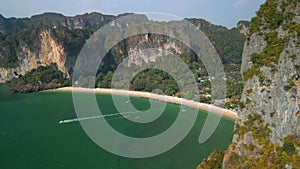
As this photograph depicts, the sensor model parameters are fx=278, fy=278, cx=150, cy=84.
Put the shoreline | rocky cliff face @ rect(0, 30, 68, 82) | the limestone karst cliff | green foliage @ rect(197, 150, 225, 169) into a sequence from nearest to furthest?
the limestone karst cliff → green foliage @ rect(197, 150, 225, 169) → the shoreline → rocky cliff face @ rect(0, 30, 68, 82)

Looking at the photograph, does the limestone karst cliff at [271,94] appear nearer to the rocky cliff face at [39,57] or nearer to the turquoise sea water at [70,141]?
the turquoise sea water at [70,141]

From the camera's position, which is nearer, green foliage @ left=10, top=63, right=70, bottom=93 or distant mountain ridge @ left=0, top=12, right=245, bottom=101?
green foliage @ left=10, top=63, right=70, bottom=93

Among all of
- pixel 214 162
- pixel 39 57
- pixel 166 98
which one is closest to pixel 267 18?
pixel 214 162

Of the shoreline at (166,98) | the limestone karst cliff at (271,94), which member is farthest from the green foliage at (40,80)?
the limestone karst cliff at (271,94)

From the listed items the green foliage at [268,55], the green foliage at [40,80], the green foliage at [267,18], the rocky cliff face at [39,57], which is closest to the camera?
the green foliage at [268,55]

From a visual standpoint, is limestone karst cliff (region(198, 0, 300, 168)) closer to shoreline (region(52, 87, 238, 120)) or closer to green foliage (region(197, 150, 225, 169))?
green foliage (region(197, 150, 225, 169))

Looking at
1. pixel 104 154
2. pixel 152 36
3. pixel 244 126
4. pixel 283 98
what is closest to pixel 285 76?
pixel 283 98

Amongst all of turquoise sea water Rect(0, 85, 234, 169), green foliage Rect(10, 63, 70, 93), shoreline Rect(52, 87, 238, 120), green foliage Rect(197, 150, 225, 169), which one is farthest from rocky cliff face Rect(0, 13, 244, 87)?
green foliage Rect(197, 150, 225, 169)
